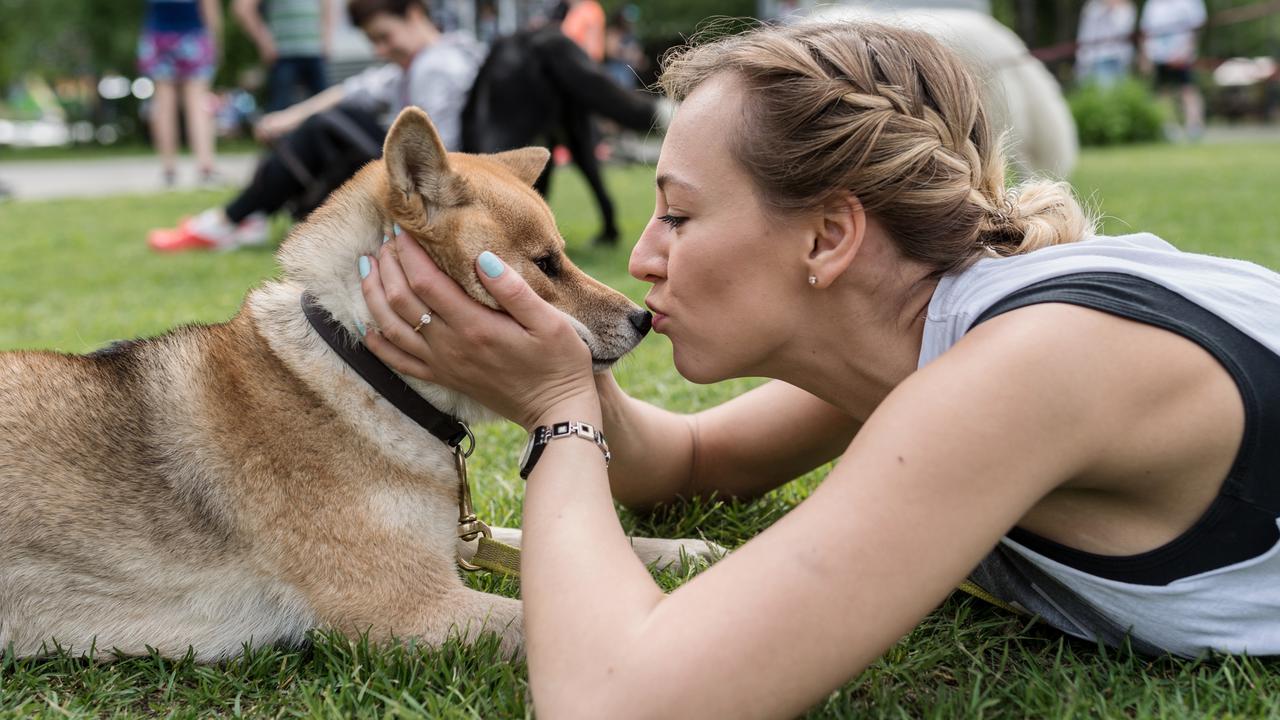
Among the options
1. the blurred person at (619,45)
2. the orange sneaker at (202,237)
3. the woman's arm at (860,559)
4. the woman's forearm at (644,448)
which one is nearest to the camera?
the woman's arm at (860,559)

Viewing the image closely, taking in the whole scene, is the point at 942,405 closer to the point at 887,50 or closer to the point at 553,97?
the point at 887,50

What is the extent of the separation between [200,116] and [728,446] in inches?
466

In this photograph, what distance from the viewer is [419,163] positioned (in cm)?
252

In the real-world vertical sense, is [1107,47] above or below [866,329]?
below

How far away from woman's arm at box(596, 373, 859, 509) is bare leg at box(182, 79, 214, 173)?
11.6 metres

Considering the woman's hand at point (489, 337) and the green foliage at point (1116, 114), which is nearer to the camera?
the woman's hand at point (489, 337)

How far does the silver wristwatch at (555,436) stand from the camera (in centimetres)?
217

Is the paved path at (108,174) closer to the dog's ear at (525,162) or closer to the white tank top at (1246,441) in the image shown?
the dog's ear at (525,162)

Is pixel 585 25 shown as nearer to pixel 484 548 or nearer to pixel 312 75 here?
pixel 312 75

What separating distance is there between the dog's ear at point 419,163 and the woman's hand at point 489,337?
16cm

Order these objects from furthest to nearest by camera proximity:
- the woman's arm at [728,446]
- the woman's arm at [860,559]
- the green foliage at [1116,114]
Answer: the green foliage at [1116,114] → the woman's arm at [728,446] → the woman's arm at [860,559]

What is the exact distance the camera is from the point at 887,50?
2.18 meters

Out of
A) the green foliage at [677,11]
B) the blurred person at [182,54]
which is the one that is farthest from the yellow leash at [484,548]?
the green foliage at [677,11]

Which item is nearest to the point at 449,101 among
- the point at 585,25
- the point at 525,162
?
the point at 525,162
